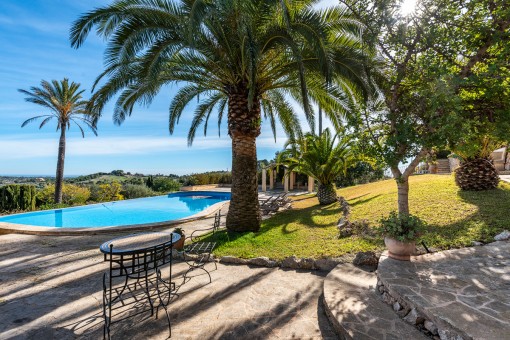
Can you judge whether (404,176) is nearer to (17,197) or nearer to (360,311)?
(360,311)

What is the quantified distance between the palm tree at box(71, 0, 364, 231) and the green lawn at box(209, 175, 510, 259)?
1.34 meters

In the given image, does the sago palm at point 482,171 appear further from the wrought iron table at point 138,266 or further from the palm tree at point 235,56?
the wrought iron table at point 138,266

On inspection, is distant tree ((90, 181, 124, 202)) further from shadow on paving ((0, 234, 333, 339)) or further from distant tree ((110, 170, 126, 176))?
distant tree ((110, 170, 126, 176))

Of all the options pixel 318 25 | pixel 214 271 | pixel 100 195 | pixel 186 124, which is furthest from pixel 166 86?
pixel 100 195

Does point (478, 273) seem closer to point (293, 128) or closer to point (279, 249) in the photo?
point (279, 249)

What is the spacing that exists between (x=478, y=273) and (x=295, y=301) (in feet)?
9.96

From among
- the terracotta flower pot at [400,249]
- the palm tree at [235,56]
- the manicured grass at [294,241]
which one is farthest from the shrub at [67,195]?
the terracotta flower pot at [400,249]

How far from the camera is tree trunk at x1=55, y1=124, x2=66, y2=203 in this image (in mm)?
16047

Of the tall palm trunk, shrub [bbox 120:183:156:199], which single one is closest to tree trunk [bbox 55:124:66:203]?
shrub [bbox 120:183:156:199]

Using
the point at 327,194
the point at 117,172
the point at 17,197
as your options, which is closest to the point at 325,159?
the point at 327,194

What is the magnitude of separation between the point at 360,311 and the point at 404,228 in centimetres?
186

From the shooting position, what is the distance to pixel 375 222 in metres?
7.63

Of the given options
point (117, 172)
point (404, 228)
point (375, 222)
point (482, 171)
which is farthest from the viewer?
point (117, 172)

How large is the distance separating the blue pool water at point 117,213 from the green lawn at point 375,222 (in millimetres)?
8077
